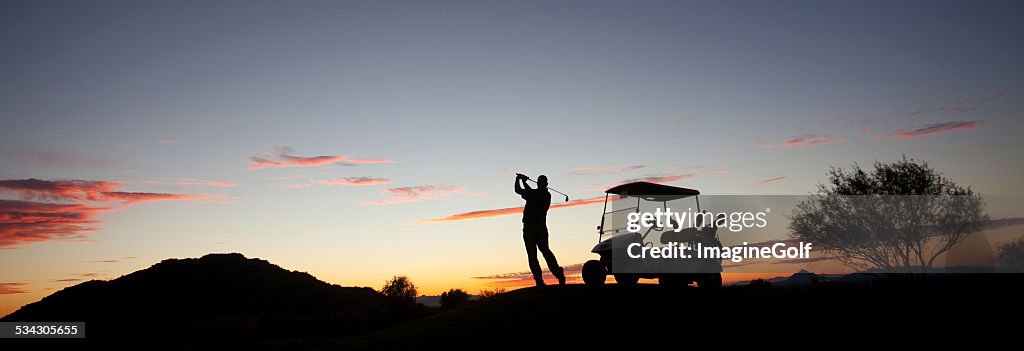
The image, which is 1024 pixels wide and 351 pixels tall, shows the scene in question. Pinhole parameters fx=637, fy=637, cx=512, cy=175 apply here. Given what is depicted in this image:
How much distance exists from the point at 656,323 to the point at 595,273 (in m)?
4.60

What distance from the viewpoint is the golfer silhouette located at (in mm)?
19281

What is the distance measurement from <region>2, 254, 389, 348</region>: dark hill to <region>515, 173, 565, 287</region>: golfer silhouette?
126 feet

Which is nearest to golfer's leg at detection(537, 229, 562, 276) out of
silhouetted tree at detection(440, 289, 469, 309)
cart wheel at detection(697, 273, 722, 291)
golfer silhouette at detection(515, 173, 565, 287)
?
golfer silhouette at detection(515, 173, 565, 287)

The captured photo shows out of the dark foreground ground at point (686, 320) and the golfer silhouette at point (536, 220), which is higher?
the golfer silhouette at point (536, 220)

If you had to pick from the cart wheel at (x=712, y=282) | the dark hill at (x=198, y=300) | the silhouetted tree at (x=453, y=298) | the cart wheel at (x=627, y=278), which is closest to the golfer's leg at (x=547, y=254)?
the cart wheel at (x=627, y=278)

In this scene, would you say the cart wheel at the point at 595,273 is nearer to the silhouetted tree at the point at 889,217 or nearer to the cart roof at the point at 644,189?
the cart roof at the point at 644,189

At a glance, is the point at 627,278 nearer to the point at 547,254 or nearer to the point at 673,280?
the point at 673,280

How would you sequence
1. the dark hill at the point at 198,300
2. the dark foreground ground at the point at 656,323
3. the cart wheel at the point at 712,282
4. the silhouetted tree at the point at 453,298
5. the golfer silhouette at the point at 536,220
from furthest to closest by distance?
the dark hill at the point at 198,300 → the silhouetted tree at the point at 453,298 → the cart wheel at the point at 712,282 → the golfer silhouette at the point at 536,220 → the dark foreground ground at the point at 656,323

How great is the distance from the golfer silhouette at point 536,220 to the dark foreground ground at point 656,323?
3.60 feet

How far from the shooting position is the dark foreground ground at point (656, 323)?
15.0 meters

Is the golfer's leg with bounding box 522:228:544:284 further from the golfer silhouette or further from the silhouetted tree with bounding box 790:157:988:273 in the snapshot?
the silhouetted tree with bounding box 790:157:988:273

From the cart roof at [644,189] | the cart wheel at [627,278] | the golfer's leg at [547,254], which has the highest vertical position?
the cart roof at [644,189]

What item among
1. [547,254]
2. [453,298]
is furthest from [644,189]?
[453,298]

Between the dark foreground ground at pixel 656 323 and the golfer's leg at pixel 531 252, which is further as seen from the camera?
the golfer's leg at pixel 531 252
